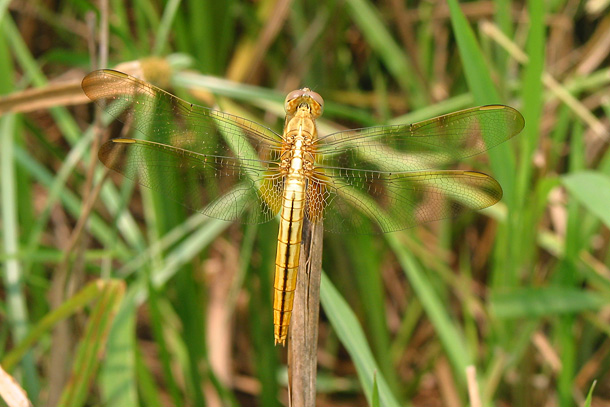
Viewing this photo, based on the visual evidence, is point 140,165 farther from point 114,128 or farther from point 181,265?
point 114,128

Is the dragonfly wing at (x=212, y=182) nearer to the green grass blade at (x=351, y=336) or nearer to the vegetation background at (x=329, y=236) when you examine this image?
the vegetation background at (x=329, y=236)

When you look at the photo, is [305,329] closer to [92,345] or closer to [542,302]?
[92,345]

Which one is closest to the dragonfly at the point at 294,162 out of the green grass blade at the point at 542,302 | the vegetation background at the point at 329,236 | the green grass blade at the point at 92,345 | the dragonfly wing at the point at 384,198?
the dragonfly wing at the point at 384,198

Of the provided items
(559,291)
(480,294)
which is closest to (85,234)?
(559,291)

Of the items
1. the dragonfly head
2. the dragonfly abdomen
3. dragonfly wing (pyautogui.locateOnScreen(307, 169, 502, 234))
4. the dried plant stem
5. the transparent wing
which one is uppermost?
the dragonfly head

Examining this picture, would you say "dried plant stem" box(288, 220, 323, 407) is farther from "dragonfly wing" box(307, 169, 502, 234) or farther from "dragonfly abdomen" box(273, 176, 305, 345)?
"dragonfly wing" box(307, 169, 502, 234)

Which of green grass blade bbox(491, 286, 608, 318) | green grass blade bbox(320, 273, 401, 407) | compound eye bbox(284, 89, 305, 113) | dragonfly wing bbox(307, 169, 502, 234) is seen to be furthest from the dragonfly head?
green grass blade bbox(491, 286, 608, 318)

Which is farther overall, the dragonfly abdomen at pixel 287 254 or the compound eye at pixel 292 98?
the compound eye at pixel 292 98
